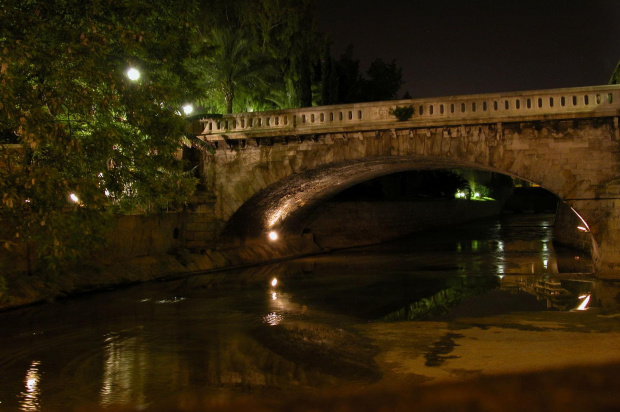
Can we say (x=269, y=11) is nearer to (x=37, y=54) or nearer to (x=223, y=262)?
(x=223, y=262)

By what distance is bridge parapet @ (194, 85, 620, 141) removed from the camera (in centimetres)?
1505

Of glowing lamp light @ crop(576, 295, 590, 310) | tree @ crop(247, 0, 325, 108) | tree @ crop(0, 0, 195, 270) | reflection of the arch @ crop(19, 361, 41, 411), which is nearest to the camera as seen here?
reflection of the arch @ crop(19, 361, 41, 411)

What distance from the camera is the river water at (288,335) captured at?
24.2 feet

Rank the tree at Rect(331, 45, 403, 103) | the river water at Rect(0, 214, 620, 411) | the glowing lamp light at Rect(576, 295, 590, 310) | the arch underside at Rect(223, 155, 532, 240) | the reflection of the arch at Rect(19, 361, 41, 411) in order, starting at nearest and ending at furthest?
the reflection of the arch at Rect(19, 361, 41, 411) → the river water at Rect(0, 214, 620, 411) → the glowing lamp light at Rect(576, 295, 590, 310) → the arch underside at Rect(223, 155, 532, 240) → the tree at Rect(331, 45, 403, 103)

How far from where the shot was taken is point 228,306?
13.2 m

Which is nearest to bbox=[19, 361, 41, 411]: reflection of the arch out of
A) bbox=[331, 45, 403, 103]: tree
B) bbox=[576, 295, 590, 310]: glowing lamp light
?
bbox=[576, 295, 590, 310]: glowing lamp light

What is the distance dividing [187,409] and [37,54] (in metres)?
6.03

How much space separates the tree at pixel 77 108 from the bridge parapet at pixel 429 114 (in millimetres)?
5743

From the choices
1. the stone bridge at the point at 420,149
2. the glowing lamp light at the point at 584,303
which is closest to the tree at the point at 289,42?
the stone bridge at the point at 420,149

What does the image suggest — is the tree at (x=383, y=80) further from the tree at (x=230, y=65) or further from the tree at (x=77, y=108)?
the tree at (x=77, y=108)

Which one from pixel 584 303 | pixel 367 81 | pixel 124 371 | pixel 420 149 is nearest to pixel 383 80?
pixel 367 81

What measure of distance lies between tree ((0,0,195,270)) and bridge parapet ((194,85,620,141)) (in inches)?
226

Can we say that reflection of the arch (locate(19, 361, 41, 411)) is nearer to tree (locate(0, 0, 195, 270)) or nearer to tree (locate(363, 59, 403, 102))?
tree (locate(0, 0, 195, 270))

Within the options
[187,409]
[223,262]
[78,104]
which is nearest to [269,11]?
[223,262]
